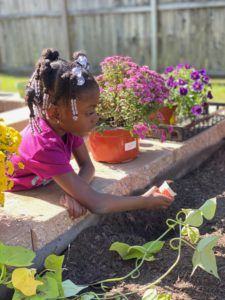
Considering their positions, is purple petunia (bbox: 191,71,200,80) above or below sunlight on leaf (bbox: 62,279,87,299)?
above

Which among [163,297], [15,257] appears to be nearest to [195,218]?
[163,297]

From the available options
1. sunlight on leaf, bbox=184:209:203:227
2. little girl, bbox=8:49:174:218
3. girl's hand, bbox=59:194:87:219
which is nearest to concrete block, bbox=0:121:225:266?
girl's hand, bbox=59:194:87:219

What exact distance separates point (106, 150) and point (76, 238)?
2.27 ft

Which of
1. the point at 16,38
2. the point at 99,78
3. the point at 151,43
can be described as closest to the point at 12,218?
the point at 99,78

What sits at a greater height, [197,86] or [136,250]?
[197,86]

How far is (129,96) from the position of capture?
8.91 ft

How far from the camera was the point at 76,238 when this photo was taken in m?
2.34

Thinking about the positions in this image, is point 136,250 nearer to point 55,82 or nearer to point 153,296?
point 153,296

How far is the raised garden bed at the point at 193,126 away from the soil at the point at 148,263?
44 cm

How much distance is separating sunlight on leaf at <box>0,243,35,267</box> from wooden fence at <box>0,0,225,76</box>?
6.18 meters

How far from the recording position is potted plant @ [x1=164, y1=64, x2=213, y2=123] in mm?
3332

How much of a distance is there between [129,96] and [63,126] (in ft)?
1.98

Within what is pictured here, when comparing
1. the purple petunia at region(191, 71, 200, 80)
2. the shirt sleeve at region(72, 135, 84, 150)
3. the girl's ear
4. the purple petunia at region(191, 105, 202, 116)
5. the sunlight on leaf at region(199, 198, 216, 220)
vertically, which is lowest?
the sunlight on leaf at region(199, 198, 216, 220)

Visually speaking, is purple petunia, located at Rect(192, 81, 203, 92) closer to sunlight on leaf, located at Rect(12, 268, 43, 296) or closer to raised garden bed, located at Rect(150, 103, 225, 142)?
raised garden bed, located at Rect(150, 103, 225, 142)
